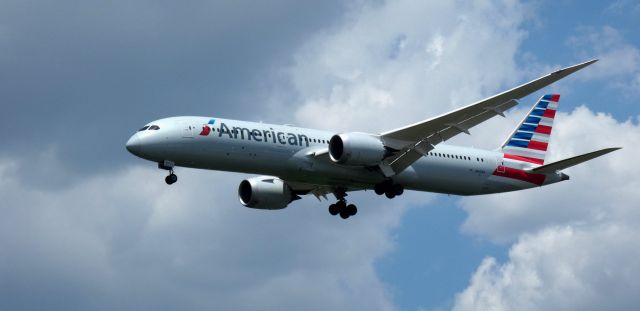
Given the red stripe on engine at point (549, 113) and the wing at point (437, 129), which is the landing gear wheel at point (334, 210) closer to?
the wing at point (437, 129)

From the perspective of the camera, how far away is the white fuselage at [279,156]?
194 feet

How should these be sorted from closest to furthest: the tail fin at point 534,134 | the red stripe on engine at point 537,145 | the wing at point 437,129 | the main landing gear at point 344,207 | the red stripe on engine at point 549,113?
the wing at point 437,129 < the main landing gear at point 344,207 < the tail fin at point 534,134 < the red stripe on engine at point 537,145 < the red stripe on engine at point 549,113

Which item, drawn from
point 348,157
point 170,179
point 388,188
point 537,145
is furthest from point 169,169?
point 537,145

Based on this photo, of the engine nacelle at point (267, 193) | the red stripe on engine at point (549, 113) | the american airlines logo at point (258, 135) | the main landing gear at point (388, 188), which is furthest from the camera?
the red stripe on engine at point (549, 113)

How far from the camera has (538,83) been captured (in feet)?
185

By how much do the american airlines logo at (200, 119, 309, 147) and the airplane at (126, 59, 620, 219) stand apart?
0.05 m

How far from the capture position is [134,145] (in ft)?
194

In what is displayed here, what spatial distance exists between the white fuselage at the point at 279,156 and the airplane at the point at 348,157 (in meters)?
0.05

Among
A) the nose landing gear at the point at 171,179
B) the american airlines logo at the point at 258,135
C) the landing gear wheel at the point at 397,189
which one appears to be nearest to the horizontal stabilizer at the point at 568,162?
the landing gear wheel at the point at 397,189

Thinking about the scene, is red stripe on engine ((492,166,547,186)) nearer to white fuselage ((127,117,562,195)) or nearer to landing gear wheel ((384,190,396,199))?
white fuselage ((127,117,562,195))

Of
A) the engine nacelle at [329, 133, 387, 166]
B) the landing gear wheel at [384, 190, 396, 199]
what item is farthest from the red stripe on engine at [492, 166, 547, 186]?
the engine nacelle at [329, 133, 387, 166]

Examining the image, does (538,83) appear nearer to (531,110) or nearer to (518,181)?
(518,181)

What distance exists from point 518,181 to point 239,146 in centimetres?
1762

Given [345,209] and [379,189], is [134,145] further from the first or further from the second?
[345,209]
